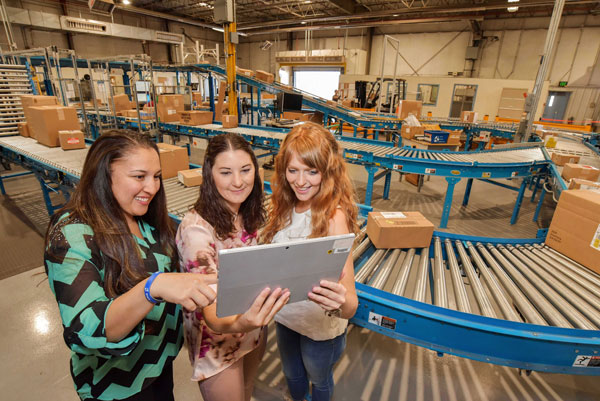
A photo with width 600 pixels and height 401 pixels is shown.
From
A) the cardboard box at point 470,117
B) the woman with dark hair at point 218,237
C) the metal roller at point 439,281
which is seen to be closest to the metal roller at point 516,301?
the metal roller at point 439,281

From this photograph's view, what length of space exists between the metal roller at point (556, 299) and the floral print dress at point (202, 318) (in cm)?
149

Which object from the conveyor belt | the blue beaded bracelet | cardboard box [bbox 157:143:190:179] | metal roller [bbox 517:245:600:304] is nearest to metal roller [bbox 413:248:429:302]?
the conveyor belt

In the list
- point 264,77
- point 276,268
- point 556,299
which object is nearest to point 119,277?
point 276,268

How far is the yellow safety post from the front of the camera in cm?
556

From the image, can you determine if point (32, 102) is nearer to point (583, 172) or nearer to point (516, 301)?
point (516, 301)

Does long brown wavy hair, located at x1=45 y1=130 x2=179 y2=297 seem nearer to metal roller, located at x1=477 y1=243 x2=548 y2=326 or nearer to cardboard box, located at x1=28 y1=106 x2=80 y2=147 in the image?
metal roller, located at x1=477 y1=243 x2=548 y2=326

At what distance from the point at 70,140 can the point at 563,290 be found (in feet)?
17.9

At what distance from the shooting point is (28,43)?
39.1 ft

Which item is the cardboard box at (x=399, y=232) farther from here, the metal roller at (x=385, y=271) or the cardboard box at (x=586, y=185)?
the cardboard box at (x=586, y=185)

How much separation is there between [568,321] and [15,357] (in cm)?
369

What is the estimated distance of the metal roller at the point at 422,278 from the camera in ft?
5.01

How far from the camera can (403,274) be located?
5.66ft

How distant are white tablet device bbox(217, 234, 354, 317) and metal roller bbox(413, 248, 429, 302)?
0.81m

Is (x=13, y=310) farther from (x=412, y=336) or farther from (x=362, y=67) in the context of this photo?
(x=362, y=67)
